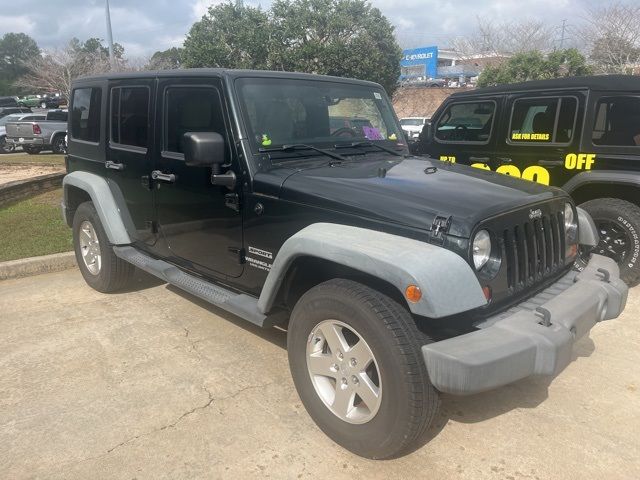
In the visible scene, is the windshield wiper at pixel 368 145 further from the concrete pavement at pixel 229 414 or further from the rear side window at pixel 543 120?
the rear side window at pixel 543 120

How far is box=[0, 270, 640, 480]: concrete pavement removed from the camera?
2600 millimetres

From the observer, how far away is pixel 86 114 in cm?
490

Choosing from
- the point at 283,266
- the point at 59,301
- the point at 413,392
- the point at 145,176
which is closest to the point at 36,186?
the point at 59,301

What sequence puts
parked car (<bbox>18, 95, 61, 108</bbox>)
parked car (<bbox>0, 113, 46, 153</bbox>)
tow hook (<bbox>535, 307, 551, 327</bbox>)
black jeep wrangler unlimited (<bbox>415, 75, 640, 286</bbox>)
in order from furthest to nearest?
parked car (<bbox>18, 95, 61, 108</bbox>) < parked car (<bbox>0, 113, 46, 153</bbox>) < black jeep wrangler unlimited (<bbox>415, 75, 640, 286</bbox>) < tow hook (<bbox>535, 307, 551, 327</bbox>)

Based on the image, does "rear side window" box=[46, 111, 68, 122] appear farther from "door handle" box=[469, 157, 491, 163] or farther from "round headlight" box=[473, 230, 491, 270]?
"round headlight" box=[473, 230, 491, 270]

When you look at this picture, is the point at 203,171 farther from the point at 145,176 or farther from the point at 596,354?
the point at 596,354

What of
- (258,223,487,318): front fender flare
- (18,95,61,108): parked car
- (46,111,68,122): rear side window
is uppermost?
(18,95,61,108): parked car

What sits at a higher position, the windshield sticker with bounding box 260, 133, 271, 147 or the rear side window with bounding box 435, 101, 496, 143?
the rear side window with bounding box 435, 101, 496, 143

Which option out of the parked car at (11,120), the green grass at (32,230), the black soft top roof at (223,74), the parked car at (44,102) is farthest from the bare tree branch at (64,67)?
the black soft top roof at (223,74)

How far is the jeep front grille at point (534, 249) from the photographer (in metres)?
2.66

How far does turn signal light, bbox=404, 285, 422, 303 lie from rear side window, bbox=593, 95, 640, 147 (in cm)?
398

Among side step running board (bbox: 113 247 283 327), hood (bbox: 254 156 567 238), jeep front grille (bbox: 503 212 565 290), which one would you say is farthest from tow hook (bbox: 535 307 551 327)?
side step running board (bbox: 113 247 283 327)

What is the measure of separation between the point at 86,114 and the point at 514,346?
14.2 feet

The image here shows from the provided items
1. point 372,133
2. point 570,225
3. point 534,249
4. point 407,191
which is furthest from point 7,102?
point 534,249
